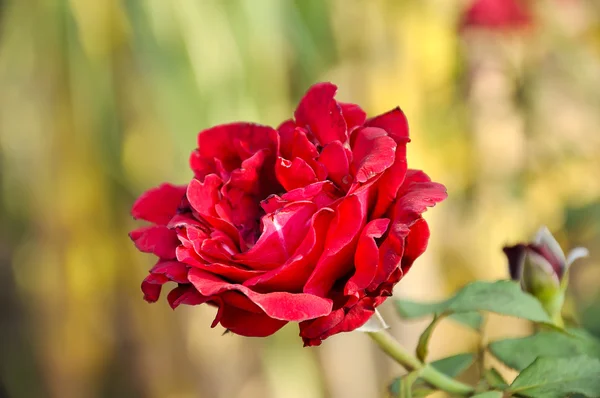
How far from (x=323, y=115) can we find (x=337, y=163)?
0.03m

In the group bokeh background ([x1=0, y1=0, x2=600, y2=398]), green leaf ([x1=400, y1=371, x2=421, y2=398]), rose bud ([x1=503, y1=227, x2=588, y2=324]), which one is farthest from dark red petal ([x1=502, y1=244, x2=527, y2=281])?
bokeh background ([x1=0, y1=0, x2=600, y2=398])

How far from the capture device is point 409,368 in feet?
1.03

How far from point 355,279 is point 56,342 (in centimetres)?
102

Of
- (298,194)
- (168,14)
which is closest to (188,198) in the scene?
(298,194)

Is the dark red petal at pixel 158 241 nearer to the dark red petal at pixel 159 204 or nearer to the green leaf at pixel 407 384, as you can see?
the dark red petal at pixel 159 204

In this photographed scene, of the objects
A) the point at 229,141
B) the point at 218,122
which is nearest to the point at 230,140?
the point at 229,141

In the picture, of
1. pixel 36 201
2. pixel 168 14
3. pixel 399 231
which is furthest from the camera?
pixel 36 201

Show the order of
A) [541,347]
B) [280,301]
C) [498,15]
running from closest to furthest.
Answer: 1. [280,301]
2. [541,347]
3. [498,15]

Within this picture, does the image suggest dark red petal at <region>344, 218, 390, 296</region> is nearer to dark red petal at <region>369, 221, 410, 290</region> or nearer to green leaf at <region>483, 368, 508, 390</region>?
dark red petal at <region>369, 221, 410, 290</region>

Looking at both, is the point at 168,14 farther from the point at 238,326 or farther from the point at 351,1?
the point at 238,326

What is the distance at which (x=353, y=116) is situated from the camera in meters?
0.30

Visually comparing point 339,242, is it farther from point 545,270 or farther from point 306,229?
point 545,270

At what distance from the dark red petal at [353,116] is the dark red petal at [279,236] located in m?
0.05

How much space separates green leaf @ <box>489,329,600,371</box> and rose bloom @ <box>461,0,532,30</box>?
71 cm
